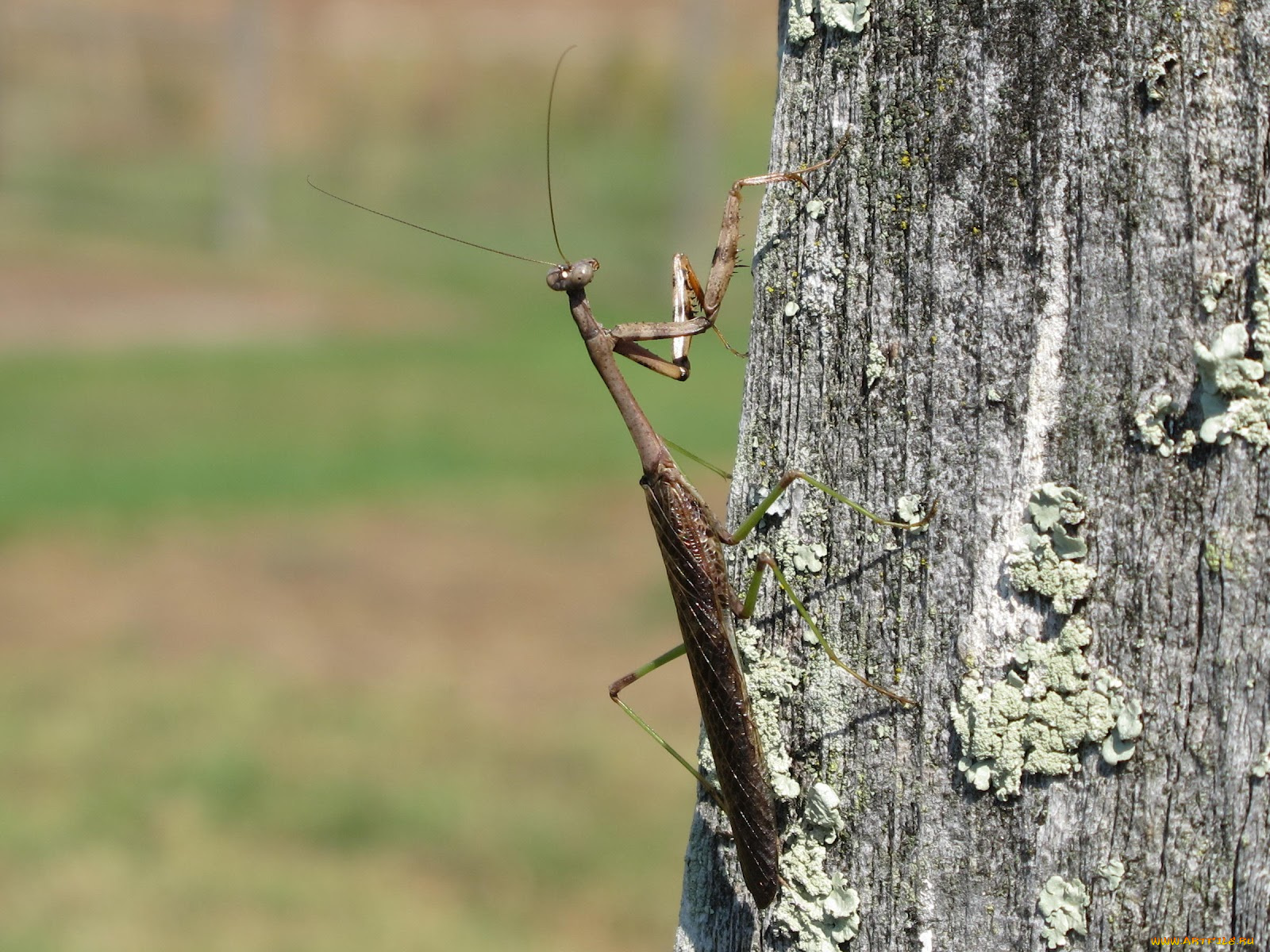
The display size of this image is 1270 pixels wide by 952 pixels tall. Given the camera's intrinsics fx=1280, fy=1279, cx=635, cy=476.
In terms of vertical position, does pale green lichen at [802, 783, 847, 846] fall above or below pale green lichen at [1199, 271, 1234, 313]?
below

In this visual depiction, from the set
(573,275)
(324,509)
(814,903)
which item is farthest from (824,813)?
(324,509)

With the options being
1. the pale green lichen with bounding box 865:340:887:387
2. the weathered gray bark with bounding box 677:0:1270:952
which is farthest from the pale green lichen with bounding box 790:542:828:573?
the pale green lichen with bounding box 865:340:887:387

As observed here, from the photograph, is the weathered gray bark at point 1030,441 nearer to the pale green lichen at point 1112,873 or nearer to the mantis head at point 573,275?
the pale green lichen at point 1112,873

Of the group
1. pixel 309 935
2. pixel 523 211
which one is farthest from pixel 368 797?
pixel 523 211

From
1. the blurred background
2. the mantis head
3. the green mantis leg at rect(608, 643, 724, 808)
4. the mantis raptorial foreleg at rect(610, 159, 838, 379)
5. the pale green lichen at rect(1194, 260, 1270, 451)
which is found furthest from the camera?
the blurred background

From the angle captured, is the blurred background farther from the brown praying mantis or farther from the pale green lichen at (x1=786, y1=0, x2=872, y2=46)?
the pale green lichen at (x1=786, y1=0, x2=872, y2=46)

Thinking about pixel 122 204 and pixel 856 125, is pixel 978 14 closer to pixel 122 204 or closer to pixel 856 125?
pixel 856 125

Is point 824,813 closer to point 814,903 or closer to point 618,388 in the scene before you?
point 814,903
